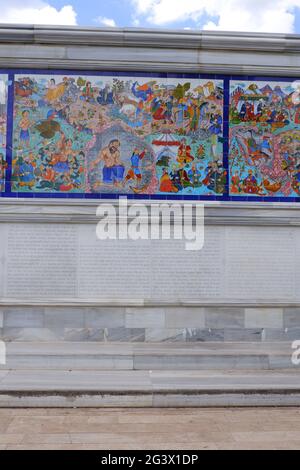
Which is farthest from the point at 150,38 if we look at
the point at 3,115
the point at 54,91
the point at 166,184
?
the point at 3,115

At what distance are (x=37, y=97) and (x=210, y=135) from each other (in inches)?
134

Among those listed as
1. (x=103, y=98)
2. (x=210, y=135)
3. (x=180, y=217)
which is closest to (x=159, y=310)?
(x=180, y=217)

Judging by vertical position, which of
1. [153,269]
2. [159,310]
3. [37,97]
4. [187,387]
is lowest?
[187,387]

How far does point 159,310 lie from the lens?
32.0 feet

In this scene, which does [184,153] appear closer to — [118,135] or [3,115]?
[118,135]

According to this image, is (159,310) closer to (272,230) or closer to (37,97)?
(272,230)

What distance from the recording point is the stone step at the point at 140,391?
21.9 feet

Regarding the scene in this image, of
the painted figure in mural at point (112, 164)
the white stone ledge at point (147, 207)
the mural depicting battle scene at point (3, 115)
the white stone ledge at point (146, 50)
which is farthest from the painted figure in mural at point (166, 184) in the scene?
the mural depicting battle scene at point (3, 115)

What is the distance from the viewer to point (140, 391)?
6.75 metres

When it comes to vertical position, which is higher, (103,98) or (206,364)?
(103,98)

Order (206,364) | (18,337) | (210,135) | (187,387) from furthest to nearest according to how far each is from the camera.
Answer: (210,135) → (18,337) → (206,364) → (187,387)

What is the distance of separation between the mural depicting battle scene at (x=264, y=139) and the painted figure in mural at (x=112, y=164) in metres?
2.14

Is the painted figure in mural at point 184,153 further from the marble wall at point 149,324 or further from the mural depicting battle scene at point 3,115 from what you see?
the mural depicting battle scene at point 3,115

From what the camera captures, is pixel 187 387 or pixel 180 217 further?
pixel 180 217
